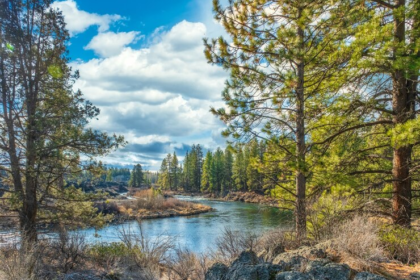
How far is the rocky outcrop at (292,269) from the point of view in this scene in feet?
11.6

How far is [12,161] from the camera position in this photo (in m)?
7.93

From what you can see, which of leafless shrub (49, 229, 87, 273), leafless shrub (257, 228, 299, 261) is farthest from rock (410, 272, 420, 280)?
leafless shrub (49, 229, 87, 273)

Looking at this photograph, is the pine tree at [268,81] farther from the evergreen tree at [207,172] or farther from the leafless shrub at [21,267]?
the evergreen tree at [207,172]

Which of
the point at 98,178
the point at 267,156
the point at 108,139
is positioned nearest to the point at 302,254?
the point at 267,156

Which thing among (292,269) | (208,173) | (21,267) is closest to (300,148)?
(292,269)

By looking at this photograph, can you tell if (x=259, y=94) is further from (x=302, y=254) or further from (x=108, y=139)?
(x=108, y=139)

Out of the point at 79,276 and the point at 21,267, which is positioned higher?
the point at 21,267

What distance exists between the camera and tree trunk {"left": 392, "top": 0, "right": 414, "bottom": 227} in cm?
579

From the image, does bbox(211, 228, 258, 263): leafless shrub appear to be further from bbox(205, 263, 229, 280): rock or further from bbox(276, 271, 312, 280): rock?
bbox(276, 271, 312, 280): rock

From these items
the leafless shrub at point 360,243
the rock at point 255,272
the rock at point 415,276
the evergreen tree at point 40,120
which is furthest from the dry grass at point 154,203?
the rock at point 415,276

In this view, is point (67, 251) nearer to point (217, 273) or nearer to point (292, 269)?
point (217, 273)

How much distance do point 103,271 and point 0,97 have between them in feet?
18.1

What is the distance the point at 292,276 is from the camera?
3592 millimetres

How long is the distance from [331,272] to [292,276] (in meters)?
0.46
